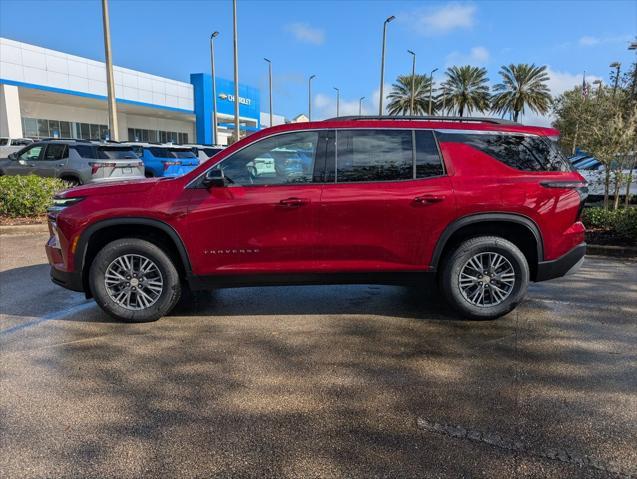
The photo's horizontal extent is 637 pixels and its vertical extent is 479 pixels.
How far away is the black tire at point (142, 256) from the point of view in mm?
4379

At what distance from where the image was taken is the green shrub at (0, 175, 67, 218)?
945cm

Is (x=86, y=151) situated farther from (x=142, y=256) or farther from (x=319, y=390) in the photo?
(x=319, y=390)

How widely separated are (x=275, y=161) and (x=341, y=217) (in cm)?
80

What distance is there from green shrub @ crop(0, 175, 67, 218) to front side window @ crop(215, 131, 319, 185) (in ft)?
22.3

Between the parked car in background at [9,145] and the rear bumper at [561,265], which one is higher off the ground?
the parked car in background at [9,145]

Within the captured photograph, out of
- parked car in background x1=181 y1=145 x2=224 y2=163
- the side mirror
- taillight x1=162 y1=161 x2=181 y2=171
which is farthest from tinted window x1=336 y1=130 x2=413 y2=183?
parked car in background x1=181 y1=145 x2=224 y2=163

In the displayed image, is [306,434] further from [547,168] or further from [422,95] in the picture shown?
[422,95]

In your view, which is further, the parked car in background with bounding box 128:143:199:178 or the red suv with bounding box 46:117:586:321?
the parked car in background with bounding box 128:143:199:178

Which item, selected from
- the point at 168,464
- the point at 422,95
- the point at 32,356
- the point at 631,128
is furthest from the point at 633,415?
the point at 422,95

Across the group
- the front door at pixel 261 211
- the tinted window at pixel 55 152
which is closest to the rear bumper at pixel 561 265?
the front door at pixel 261 211

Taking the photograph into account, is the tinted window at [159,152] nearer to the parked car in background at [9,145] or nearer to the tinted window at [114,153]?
the tinted window at [114,153]

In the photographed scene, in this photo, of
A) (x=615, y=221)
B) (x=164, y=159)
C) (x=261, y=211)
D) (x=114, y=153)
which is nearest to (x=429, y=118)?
(x=261, y=211)

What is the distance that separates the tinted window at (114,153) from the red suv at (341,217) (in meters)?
9.28

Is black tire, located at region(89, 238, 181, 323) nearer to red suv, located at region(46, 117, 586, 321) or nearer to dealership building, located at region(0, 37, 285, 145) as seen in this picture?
red suv, located at region(46, 117, 586, 321)
